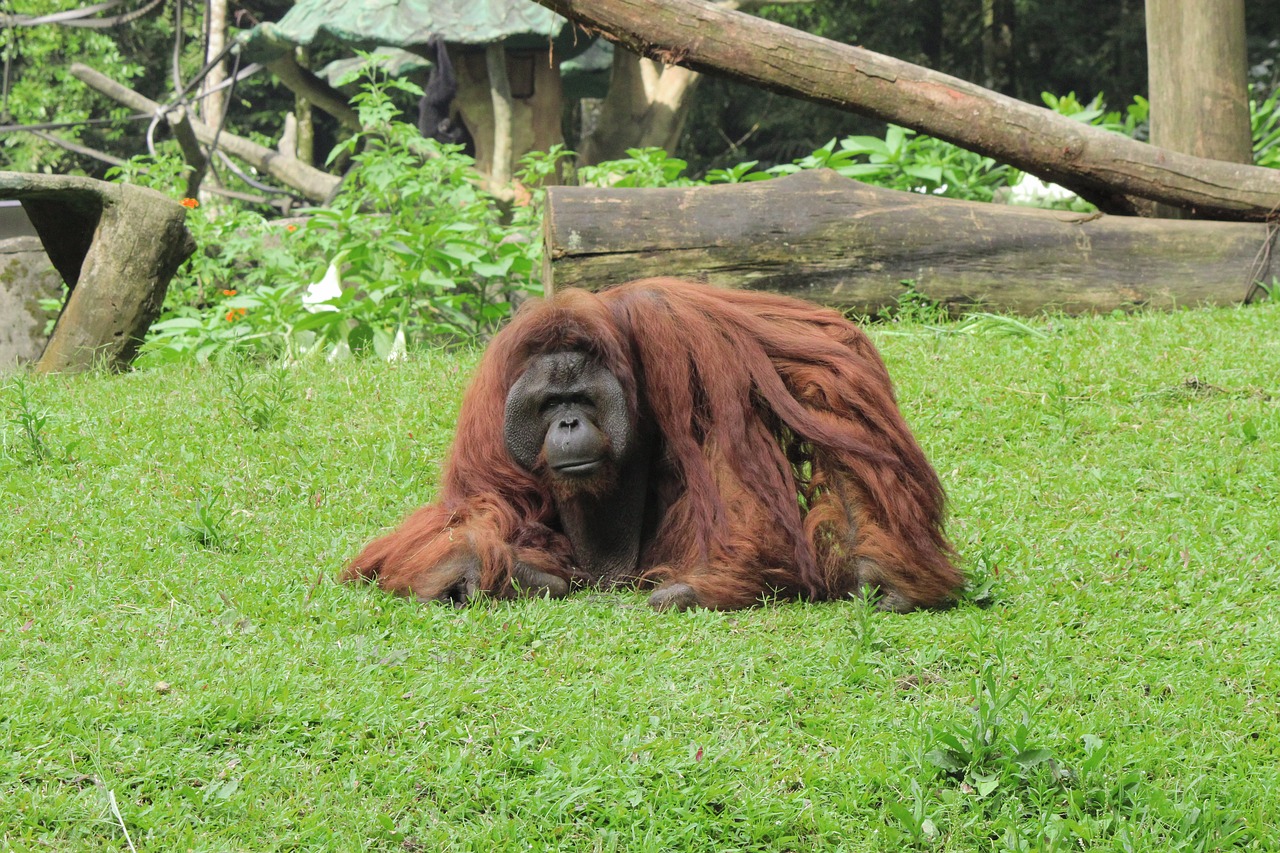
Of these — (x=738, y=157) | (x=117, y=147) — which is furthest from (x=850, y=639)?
(x=117, y=147)

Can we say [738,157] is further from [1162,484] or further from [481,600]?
[481,600]

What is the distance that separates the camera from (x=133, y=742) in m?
2.38

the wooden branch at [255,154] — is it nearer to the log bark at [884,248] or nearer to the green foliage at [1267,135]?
the log bark at [884,248]

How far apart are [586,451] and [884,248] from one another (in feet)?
9.95

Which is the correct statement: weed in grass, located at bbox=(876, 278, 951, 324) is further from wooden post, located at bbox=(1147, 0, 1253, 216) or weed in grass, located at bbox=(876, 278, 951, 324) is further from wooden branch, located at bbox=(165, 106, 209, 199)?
wooden branch, located at bbox=(165, 106, 209, 199)

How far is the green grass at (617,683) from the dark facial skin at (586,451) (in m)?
0.29

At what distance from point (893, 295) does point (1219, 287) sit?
154 centimetres

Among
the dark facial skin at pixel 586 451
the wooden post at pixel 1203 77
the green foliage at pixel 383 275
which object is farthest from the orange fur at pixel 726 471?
→ the wooden post at pixel 1203 77

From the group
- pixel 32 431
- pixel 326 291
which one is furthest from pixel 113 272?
pixel 32 431

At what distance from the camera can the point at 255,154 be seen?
45.0ft

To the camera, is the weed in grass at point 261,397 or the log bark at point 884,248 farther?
the log bark at point 884,248

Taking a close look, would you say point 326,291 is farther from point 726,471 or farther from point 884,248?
point 726,471

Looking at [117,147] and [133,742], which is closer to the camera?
[133,742]

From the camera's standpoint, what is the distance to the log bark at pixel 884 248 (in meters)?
5.54
